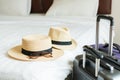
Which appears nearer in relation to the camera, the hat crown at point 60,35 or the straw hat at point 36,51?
the straw hat at point 36,51

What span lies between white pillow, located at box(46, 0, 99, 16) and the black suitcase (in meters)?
1.51

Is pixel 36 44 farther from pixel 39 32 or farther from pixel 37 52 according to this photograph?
pixel 39 32

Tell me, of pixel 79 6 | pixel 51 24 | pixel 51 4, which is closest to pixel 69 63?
pixel 51 24

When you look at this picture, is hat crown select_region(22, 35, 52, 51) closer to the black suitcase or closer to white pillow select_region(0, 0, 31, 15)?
the black suitcase

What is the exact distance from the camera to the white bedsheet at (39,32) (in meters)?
1.31

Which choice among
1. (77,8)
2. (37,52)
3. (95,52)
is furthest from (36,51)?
(77,8)

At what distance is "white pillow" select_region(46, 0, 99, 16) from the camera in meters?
2.91

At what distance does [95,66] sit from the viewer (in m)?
1.33

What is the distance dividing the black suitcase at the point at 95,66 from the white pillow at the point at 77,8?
151 centimetres

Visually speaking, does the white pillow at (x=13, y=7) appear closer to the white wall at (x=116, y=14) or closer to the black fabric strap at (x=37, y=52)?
the white wall at (x=116, y=14)

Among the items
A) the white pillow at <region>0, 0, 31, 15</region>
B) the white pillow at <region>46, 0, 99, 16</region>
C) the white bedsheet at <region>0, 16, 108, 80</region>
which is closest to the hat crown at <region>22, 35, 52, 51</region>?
the white bedsheet at <region>0, 16, 108, 80</region>

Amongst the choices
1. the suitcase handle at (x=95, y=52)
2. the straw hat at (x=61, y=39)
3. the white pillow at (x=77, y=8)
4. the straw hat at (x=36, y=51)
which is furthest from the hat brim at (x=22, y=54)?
the white pillow at (x=77, y=8)

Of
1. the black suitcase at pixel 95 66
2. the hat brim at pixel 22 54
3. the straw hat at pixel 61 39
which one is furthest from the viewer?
the straw hat at pixel 61 39

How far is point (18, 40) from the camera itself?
1900mm
